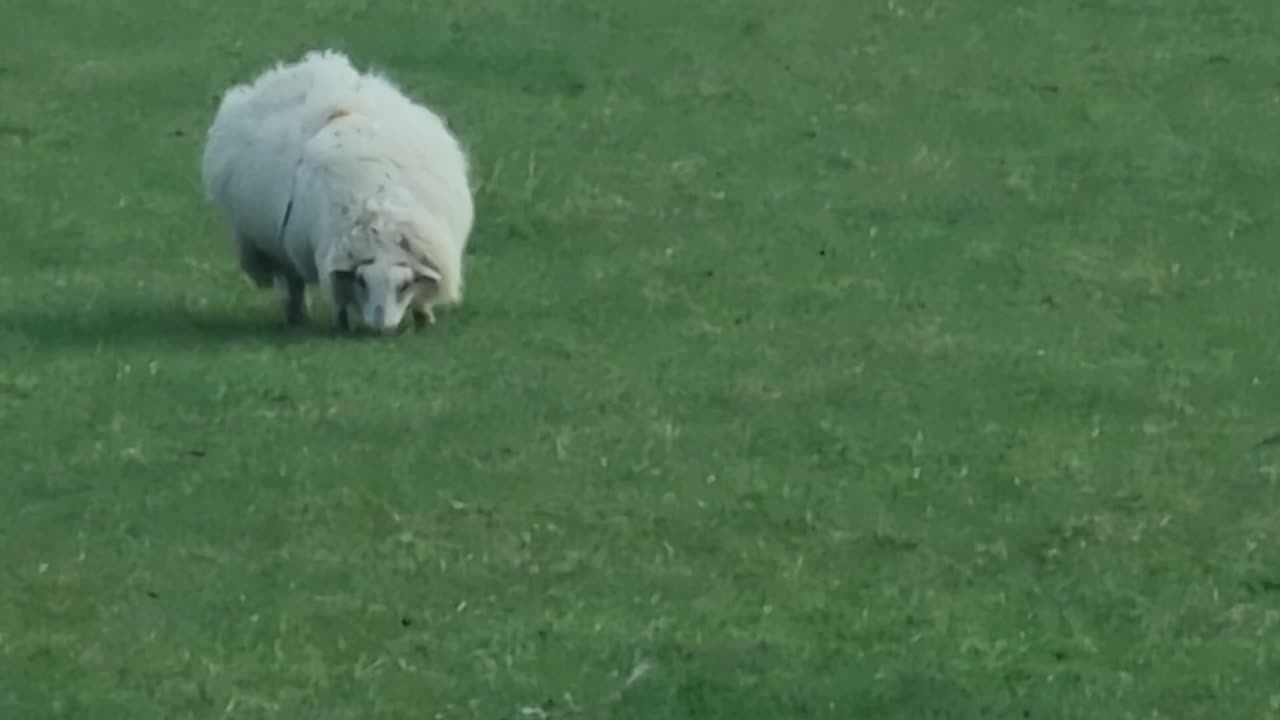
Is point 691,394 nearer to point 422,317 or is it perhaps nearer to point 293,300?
point 422,317

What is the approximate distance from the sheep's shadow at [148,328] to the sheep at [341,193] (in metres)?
0.18

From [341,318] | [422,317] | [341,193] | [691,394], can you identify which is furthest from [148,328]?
[691,394]

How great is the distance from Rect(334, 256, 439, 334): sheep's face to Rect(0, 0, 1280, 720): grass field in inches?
7.0

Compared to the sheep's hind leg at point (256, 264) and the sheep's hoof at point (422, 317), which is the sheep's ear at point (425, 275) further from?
the sheep's hind leg at point (256, 264)

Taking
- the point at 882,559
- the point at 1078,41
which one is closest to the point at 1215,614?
the point at 882,559

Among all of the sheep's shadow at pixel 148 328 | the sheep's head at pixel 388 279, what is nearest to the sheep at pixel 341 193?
the sheep's head at pixel 388 279

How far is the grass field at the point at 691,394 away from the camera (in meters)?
6.44

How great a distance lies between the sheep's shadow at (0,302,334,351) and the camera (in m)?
9.53

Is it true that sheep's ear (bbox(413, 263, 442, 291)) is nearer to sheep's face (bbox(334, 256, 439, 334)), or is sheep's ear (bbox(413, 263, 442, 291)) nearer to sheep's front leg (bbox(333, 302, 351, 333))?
sheep's face (bbox(334, 256, 439, 334))

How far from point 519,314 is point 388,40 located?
4.81 meters

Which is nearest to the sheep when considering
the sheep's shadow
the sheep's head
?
the sheep's head

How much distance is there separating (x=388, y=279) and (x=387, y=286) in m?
0.03

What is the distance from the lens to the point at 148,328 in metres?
9.77

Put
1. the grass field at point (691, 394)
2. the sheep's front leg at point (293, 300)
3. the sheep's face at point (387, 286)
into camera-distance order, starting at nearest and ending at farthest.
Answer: the grass field at point (691, 394), the sheep's face at point (387, 286), the sheep's front leg at point (293, 300)
